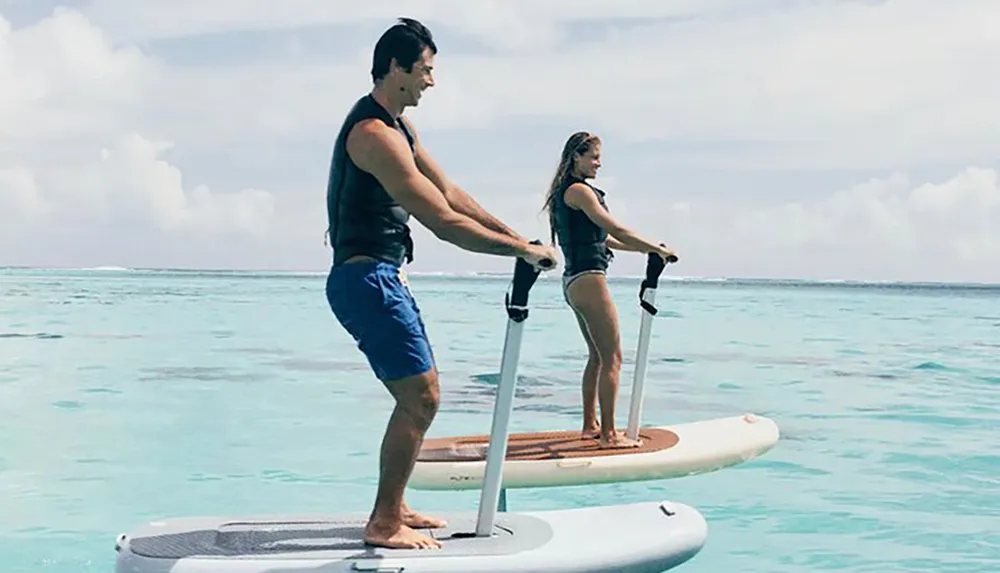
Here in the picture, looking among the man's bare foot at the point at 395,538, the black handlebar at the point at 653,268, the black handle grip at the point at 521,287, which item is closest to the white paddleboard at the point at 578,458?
the black handlebar at the point at 653,268

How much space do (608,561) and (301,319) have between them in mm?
30167

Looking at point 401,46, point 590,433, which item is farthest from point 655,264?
point 401,46

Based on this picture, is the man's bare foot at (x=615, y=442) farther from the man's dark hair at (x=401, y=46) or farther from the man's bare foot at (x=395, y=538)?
the man's dark hair at (x=401, y=46)

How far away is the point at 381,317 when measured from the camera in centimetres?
479

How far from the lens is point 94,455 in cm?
1062

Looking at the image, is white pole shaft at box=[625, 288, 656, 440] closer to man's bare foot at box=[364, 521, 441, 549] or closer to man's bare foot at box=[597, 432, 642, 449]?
man's bare foot at box=[597, 432, 642, 449]

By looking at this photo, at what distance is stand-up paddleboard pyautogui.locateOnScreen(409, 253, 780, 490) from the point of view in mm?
7355

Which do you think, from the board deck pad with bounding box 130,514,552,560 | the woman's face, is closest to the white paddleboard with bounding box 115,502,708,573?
the board deck pad with bounding box 130,514,552,560

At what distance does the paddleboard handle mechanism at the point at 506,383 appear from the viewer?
195 inches

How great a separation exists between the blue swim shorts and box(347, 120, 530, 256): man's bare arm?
295 millimetres

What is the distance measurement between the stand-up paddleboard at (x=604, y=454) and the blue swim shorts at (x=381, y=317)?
8.51ft

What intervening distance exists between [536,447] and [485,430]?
410 cm

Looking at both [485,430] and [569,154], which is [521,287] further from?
[485,430]

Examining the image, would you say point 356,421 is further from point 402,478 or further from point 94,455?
point 402,478
